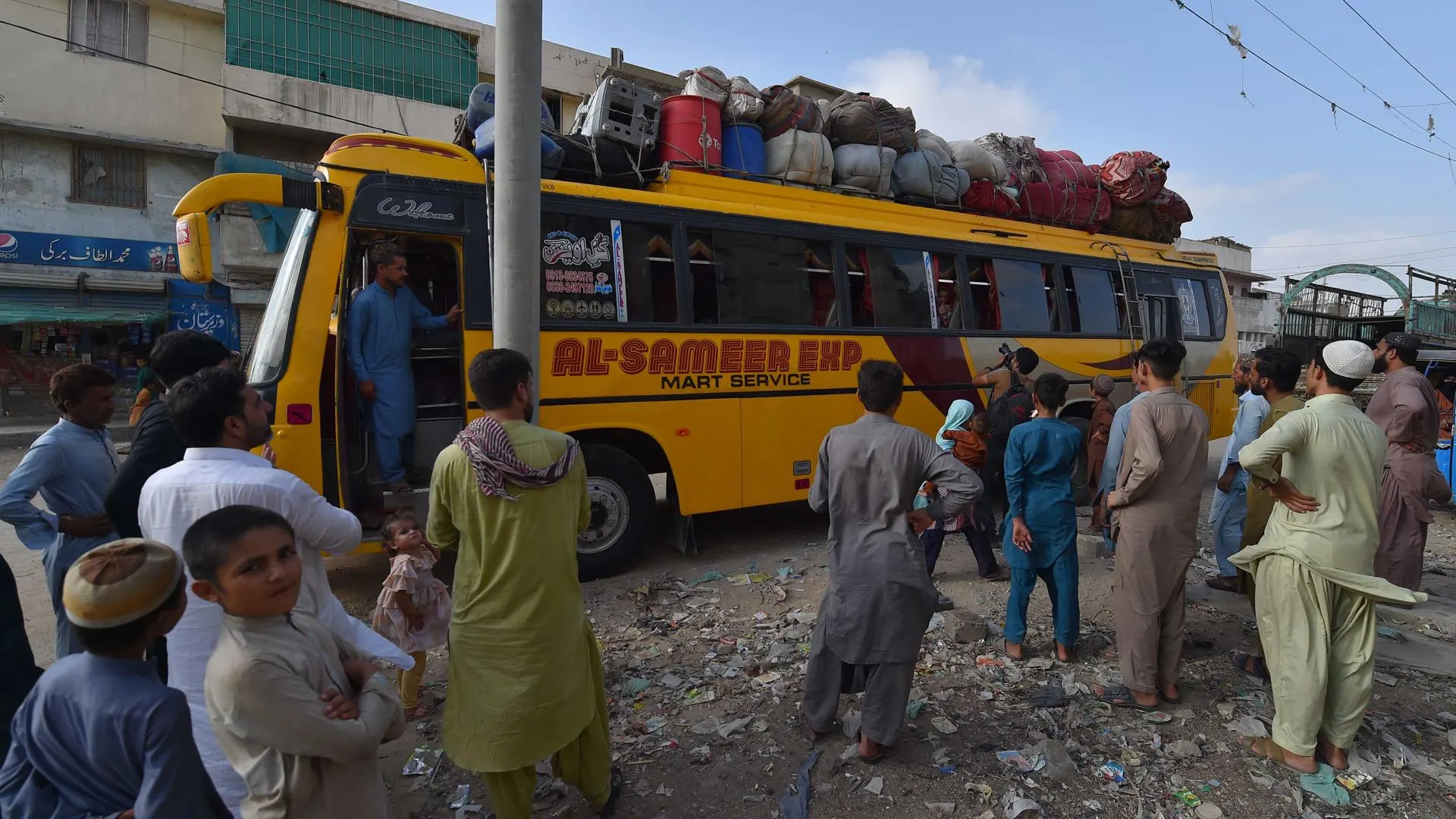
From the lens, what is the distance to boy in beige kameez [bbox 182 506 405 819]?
147 cm

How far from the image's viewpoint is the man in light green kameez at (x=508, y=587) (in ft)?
7.57

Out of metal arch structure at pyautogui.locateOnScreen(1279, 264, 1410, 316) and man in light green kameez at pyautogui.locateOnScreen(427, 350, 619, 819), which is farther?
metal arch structure at pyautogui.locateOnScreen(1279, 264, 1410, 316)

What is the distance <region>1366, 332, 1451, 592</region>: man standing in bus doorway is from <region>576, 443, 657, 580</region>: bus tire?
486cm

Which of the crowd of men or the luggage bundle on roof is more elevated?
the luggage bundle on roof

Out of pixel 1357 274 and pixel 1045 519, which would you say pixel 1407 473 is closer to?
pixel 1045 519

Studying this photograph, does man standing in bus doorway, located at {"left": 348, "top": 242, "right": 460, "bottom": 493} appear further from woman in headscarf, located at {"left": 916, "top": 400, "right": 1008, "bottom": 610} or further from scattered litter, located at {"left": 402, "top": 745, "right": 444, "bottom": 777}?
woman in headscarf, located at {"left": 916, "top": 400, "right": 1008, "bottom": 610}

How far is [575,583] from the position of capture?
8.17 feet

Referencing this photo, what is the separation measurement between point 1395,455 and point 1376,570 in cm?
77

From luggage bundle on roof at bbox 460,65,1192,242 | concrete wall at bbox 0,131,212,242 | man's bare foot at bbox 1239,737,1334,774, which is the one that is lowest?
man's bare foot at bbox 1239,737,1334,774

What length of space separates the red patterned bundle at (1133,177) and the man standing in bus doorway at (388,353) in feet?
25.7

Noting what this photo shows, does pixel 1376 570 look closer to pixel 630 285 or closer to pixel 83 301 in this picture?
pixel 630 285

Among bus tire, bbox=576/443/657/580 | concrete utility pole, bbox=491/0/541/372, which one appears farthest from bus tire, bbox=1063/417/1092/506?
concrete utility pole, bbox=491/0/541/372

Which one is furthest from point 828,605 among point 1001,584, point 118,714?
point 1001,584

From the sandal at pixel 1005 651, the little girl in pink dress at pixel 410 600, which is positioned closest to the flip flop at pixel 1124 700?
the sandal at pixel 1005 651
